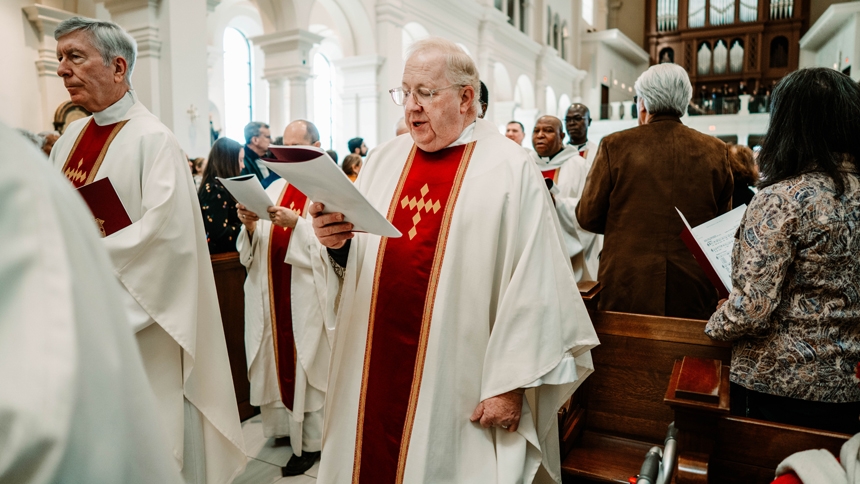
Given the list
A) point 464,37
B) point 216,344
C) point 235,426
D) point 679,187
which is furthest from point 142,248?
point 464,37

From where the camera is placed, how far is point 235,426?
8.66ft

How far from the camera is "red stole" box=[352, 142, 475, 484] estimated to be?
196 cm

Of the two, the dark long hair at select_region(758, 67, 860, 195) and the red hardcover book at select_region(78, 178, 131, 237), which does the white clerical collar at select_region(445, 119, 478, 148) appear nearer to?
the dark long hair at select_region(758, 67, 860, 195)

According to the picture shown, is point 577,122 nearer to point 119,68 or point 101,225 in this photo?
point 119,68

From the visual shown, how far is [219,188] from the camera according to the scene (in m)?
3.88

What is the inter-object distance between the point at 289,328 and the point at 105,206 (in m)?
1.60

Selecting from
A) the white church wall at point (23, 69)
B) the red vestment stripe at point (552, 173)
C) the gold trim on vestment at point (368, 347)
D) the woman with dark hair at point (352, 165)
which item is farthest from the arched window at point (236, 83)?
the gold trim on vestment at point (368, 347)

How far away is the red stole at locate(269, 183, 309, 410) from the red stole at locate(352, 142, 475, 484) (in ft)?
5.34

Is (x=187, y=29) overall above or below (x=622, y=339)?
above

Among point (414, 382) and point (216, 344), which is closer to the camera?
point (414, 382)

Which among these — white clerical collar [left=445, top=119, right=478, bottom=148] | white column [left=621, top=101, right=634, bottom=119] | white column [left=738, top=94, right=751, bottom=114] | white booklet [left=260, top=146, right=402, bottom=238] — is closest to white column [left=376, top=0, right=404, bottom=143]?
white clerical collar [left=445, top=119, right=478, bottom=148]

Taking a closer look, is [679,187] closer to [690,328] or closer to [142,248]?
[690,328]

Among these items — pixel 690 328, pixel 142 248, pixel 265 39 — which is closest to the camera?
pixel 142 248

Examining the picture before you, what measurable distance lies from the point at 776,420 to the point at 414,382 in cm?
108
